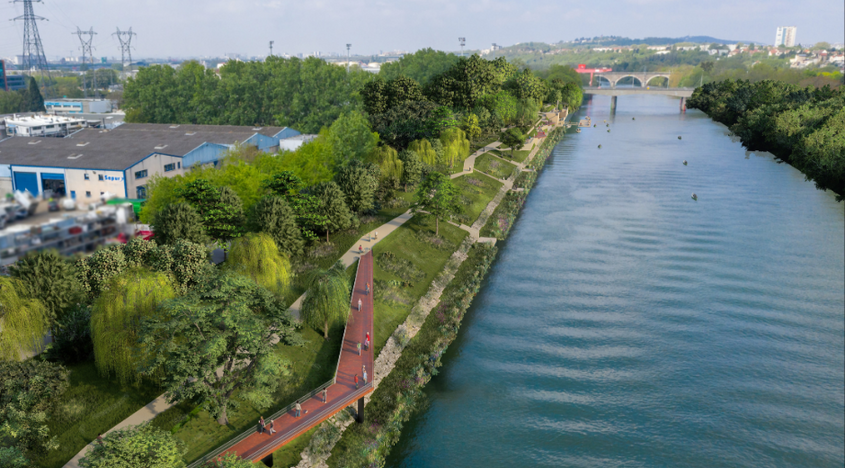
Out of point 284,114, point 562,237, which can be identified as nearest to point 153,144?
point 284,114

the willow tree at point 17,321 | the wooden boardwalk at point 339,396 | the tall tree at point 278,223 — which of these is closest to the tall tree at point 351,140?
the tall tree at point 278,223

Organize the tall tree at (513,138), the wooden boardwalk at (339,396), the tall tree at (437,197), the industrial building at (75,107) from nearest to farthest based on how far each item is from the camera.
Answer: the wooden boardwalk at (339,396)
the tall tree at (437,197)
the tall tree at (513,138)
the industrial building at (75,107)

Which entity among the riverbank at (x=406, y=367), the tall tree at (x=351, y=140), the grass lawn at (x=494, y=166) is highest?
the tall tree at (x=351, y=140)

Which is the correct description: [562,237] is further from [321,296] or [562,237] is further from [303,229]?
[321,296]

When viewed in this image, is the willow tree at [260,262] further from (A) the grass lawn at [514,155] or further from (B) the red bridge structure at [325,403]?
(A) the grass lawn at [514,155]

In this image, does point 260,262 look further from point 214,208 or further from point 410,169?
point 410,169

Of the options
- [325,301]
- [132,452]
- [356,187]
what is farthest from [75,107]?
[132,452]

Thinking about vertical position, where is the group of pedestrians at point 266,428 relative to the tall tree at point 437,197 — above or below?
below

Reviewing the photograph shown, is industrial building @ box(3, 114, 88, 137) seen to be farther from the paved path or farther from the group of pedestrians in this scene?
the group of pedestrians
